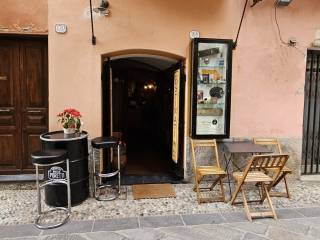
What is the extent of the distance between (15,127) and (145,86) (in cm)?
604

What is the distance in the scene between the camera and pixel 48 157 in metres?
3.29

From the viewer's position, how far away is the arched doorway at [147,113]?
193 inches

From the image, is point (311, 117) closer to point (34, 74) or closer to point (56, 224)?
point (56, 224)

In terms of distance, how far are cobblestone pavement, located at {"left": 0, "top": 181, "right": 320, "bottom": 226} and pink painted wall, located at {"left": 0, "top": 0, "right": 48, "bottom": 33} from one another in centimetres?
261

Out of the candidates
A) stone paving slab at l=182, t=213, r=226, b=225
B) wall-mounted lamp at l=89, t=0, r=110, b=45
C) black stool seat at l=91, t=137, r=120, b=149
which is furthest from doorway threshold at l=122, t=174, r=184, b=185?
wall-mounted lamp at l=89, t=0, r=110, b=45

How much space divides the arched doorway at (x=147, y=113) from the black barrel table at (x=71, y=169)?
3.11 ft

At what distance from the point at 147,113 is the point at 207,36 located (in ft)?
20.0

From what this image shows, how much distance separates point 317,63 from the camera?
Result: 16.7ft

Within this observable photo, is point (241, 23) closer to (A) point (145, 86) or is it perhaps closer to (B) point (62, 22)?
(B) point (62, 22)

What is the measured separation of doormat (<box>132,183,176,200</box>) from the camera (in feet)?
14.0

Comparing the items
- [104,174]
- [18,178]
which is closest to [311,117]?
[104,174]

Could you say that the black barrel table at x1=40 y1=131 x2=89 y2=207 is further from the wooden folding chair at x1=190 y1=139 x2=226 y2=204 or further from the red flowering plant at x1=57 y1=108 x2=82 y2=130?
the wooden folding chair at x1=190 y1=139 x2=226 y2=204

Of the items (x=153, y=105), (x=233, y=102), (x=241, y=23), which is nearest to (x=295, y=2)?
(x=241, y=23)

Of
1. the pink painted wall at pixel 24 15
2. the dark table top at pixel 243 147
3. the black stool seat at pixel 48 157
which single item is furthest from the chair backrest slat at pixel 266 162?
the pink painted wall at pixel 24 15
